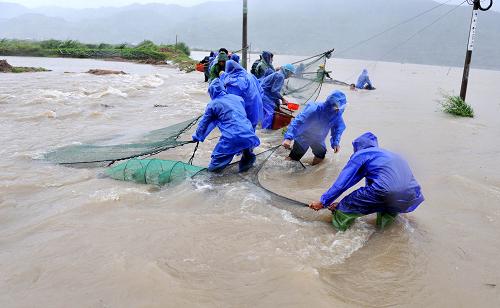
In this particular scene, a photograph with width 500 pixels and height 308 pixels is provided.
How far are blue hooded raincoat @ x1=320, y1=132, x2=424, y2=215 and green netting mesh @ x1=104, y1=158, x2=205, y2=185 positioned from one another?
6.57ft

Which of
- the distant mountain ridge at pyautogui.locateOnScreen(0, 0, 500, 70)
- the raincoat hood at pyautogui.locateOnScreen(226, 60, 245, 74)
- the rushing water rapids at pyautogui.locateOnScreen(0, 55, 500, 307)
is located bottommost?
the rushing water rapids at pyautogui.locateOnScreen(0, 55, 500, 307)

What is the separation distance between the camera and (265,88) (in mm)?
8297

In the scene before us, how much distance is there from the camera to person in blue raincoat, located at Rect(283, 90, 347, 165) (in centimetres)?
578

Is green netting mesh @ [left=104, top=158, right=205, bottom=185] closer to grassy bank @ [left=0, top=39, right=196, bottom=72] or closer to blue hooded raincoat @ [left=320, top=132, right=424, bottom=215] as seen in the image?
blue hooded raincoat @ [left=320, top=132, right=424, bottom=215]

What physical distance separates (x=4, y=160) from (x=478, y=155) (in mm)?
7915

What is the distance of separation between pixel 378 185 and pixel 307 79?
6.73 meters

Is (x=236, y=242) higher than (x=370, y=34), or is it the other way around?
(x=370, y=34)

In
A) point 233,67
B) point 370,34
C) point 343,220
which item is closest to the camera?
point 343,220

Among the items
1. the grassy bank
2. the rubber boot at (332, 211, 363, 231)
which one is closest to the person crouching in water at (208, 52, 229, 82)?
the rubber boot at (332, 211, 363, 231)

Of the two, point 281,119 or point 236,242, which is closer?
point 236,242

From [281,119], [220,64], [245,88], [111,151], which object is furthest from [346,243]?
[220,64]

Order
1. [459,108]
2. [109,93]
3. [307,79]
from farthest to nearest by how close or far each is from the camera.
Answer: [109,93], [459,108], [307,79]

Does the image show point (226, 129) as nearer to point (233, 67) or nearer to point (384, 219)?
point (233, 67)

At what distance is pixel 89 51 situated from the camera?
33875mm
